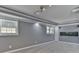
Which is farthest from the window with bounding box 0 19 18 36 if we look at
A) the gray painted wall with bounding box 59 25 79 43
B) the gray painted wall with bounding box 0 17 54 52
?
the gray painted wall with bounding box 59 25 79 43

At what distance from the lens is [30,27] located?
23.8 ft

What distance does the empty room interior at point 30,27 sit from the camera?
437cm

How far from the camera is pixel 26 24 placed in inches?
268

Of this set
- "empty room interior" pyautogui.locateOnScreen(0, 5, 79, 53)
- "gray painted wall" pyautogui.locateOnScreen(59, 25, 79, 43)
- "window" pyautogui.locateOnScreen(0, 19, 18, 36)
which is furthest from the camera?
"gray painted wall" pyautogui.locateOnScreen(59, 25, 79, 43)

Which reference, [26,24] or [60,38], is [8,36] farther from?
[60,38]

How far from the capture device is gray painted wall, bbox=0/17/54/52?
4.83m

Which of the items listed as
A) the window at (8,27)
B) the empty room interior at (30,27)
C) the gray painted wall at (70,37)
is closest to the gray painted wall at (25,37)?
the empty room interior at (30,27)

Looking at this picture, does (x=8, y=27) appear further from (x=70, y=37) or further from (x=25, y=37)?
(x=70, y=37)

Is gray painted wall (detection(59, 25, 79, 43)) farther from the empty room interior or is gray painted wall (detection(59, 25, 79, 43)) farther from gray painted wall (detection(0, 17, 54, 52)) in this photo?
gray painted wall (detection(0, 17, 54, 52))

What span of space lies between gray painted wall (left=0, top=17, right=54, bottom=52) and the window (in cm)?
31

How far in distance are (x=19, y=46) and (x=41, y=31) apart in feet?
12.0

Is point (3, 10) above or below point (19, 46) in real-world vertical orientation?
above

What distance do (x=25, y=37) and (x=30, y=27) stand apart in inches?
44.9
